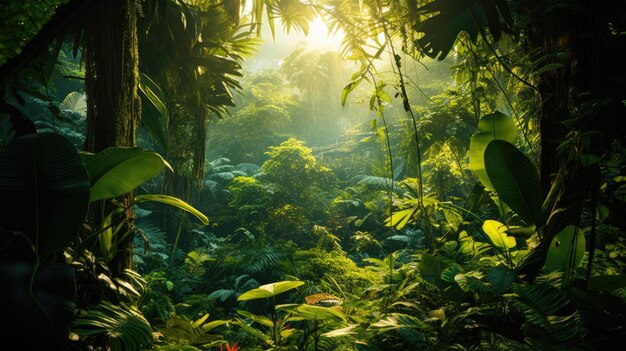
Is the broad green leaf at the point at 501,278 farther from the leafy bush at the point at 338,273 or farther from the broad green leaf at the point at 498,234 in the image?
the leafy bush at the point at 338,273

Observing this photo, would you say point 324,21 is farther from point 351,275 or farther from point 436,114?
point 436,114

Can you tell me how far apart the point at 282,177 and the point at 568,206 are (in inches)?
344

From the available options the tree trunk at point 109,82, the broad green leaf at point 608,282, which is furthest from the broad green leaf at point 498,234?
the tree trunk at point 109,82

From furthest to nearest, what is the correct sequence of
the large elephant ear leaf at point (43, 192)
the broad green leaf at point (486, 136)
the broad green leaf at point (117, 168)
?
the broad green leaf at point (486, 136) → the broad green leaf at point (117, 168) → the large elephant ear leaf at point (43, 192)

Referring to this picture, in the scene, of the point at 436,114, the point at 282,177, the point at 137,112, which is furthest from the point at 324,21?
the point at 282,177

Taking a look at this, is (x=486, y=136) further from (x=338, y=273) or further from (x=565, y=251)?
(x=338, y=273)

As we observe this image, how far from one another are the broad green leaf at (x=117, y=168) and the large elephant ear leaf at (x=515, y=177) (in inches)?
57.7

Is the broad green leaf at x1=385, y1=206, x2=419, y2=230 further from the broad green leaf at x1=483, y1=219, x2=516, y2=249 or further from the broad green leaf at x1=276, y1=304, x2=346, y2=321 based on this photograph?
the broad green leaf at x1=276, y1=304, x2=346, y2=321

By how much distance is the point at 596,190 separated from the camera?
1353 mm

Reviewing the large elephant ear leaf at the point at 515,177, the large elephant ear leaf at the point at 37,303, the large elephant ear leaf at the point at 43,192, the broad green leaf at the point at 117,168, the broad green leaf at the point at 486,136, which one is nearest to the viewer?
the large elephant ear leaf at the point at 37,303

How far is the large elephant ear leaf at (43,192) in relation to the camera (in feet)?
3.73

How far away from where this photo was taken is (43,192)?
45.9 inches

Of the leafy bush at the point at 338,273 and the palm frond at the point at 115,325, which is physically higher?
the palm frond at the point at 115,325

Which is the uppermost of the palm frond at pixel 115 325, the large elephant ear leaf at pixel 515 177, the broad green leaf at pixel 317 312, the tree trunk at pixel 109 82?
the tree trunk at pixel 109 82
